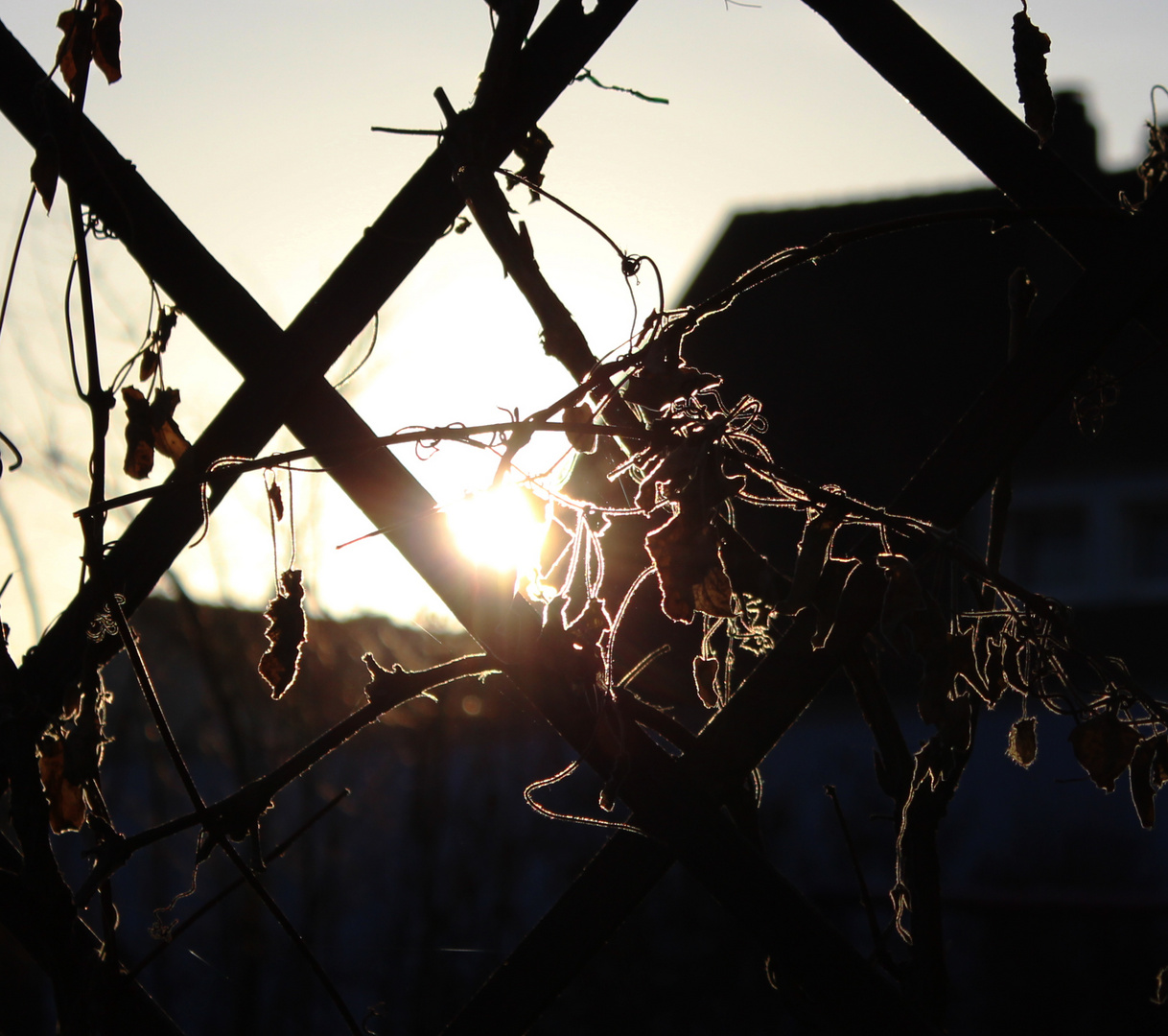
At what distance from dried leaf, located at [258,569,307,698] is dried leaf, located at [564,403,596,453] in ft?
1.12

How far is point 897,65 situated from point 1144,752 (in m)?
0.82

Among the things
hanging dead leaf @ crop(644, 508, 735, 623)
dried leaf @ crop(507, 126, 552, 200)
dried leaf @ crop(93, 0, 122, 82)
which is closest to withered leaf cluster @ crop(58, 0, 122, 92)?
dried leaf @ crop(93, 0, 122, 82)

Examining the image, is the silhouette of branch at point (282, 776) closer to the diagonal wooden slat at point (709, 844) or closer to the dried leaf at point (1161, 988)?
the diagonal wooden slat at point (709, 844)

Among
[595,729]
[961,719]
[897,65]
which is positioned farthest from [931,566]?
[897,65]

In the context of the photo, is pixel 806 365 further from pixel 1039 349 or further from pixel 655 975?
pixel 1039 349

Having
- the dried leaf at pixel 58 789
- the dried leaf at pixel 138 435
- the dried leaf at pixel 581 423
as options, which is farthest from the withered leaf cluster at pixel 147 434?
the dried leaf at pixel 581 423

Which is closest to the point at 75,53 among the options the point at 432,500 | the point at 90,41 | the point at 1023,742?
the point at 90,41

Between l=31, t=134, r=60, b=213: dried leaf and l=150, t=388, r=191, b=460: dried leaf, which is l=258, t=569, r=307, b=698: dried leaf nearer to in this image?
l=150, t=388, r=191, b=460: dried leaf

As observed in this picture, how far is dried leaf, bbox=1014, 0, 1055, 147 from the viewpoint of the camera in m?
1.17

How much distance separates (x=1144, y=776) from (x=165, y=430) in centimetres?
119

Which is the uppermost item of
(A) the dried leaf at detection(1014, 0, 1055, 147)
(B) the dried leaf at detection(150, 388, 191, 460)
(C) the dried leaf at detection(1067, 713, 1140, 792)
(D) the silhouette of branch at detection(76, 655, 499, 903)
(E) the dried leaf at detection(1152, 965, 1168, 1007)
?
(B) the dried leaf at detection(150, 388, 191, 460)

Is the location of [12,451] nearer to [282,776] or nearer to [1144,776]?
[282,776]

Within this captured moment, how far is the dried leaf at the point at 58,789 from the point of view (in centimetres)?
122

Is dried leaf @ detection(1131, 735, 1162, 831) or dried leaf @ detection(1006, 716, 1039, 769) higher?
dried leaf @ detection(1006, 716, 1039, 769)
